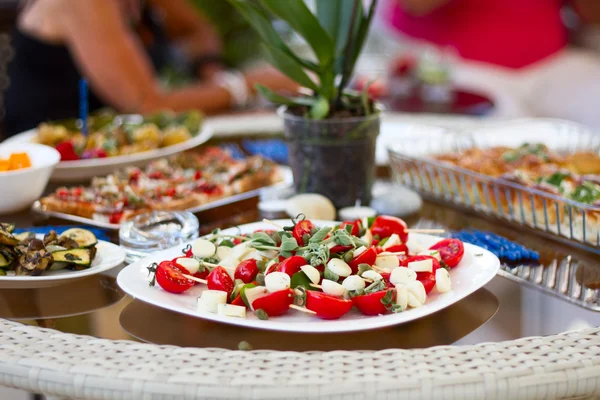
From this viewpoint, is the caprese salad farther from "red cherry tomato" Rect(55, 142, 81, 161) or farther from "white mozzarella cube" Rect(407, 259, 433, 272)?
"red cherry tomato" Rect(55, 142, 81, 161)

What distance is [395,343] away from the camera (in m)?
0.86

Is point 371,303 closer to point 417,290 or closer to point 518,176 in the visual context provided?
point 417,290

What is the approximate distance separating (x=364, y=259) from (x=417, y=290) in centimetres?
8

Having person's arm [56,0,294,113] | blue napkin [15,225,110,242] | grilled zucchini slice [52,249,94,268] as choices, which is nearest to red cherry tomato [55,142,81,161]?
blue napkin [15,225,110,242]

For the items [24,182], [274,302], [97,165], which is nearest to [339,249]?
[274,302]

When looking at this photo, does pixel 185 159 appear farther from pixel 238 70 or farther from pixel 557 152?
pixel 238 70

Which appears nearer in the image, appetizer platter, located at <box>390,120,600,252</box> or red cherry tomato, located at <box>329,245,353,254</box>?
red cherry tomato, located at <box>329,245,353,254</box>

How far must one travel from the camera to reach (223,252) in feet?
3.26

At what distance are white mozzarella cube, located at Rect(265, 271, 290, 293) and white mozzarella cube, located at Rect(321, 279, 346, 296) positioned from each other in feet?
0.14

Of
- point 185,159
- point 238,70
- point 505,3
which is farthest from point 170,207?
point 238,70

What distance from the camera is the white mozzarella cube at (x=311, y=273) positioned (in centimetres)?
88

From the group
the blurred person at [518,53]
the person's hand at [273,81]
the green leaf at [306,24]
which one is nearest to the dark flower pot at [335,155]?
the green leaf at [306,24]

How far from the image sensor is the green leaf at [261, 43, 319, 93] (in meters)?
Result: 1.25

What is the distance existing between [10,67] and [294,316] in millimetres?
2525
